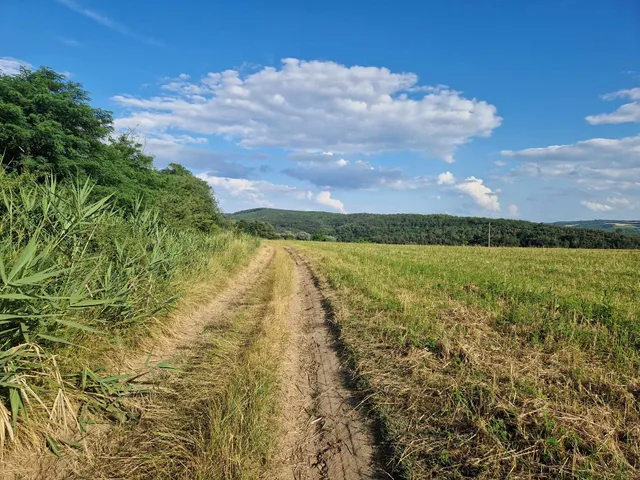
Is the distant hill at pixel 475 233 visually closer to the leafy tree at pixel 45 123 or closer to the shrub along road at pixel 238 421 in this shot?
the leafy tree at pixel 45 123

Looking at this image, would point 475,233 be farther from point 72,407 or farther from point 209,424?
point 72,407

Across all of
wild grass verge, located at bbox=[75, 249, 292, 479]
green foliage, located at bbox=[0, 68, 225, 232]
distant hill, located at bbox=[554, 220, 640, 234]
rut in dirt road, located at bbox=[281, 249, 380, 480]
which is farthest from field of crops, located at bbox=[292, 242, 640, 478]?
distant hill, located at bbox=[554, 220, 640, 234]

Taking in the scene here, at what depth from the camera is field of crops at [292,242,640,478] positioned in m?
2.75

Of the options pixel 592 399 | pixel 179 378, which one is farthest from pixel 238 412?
pixel 592 399

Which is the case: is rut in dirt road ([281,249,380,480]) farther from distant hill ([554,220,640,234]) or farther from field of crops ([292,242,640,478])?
distant hill ([554,220,640,234])

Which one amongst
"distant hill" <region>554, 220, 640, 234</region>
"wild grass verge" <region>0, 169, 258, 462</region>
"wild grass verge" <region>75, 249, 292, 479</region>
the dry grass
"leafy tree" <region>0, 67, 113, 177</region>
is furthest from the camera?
"distant hill" <region>554, 220, 640, 234</region>

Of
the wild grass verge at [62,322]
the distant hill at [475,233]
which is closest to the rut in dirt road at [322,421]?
the wild grass verge at [62,322]

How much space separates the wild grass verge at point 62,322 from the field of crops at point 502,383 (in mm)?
3134

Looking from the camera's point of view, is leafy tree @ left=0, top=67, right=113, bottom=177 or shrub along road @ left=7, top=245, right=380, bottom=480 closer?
shrub along road @ left=7, top=245, right=380, bottom=480

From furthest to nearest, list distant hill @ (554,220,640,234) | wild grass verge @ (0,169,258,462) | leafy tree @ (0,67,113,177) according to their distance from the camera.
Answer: distant hill @ (554,220,640,234), leafy tree @ (0,67,113,177), wild grass verge @ (0,169,258,462)

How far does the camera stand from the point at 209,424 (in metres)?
3.16

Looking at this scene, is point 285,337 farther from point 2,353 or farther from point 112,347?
point 2,353

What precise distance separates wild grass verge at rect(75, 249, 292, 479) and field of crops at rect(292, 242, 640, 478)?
1.22 metres

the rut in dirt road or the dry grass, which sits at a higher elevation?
the dry grass
